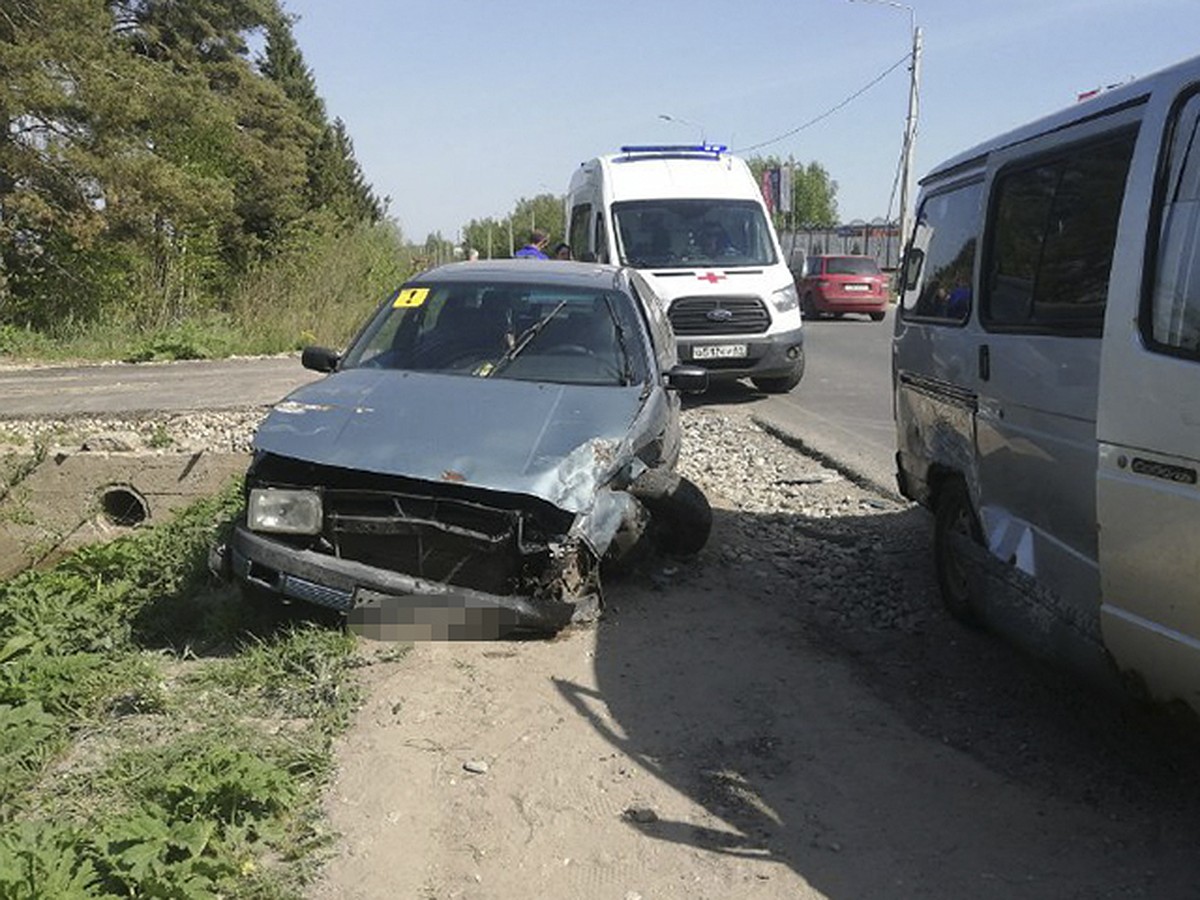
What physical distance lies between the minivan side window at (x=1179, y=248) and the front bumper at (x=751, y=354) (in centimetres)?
936

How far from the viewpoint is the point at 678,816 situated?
140 inches

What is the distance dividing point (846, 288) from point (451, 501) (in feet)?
82.3

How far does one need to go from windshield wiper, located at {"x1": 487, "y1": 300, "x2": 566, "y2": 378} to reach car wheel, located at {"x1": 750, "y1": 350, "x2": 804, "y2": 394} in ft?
24.8

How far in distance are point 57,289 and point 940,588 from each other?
1858 cm

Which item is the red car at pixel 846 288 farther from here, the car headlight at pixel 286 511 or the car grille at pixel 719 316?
the car headlight at pixel 286 511

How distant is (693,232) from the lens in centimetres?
1334

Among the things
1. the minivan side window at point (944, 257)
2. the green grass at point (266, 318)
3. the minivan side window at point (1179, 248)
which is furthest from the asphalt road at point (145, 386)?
the minivan side window at point (1179, 248)

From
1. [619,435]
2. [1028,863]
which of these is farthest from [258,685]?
[1028,863]

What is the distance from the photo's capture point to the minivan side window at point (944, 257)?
513 centimetres

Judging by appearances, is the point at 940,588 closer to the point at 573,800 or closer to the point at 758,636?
the point at 758,636

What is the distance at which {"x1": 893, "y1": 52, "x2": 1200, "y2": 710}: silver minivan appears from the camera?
3029 mm

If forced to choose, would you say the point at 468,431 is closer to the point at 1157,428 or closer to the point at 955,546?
the point at 955,546

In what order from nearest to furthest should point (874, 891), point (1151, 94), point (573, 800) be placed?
point (874, 891)
point (1151, 94)
point (573, 800)

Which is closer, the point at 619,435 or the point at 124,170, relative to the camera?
the point at 619,435
